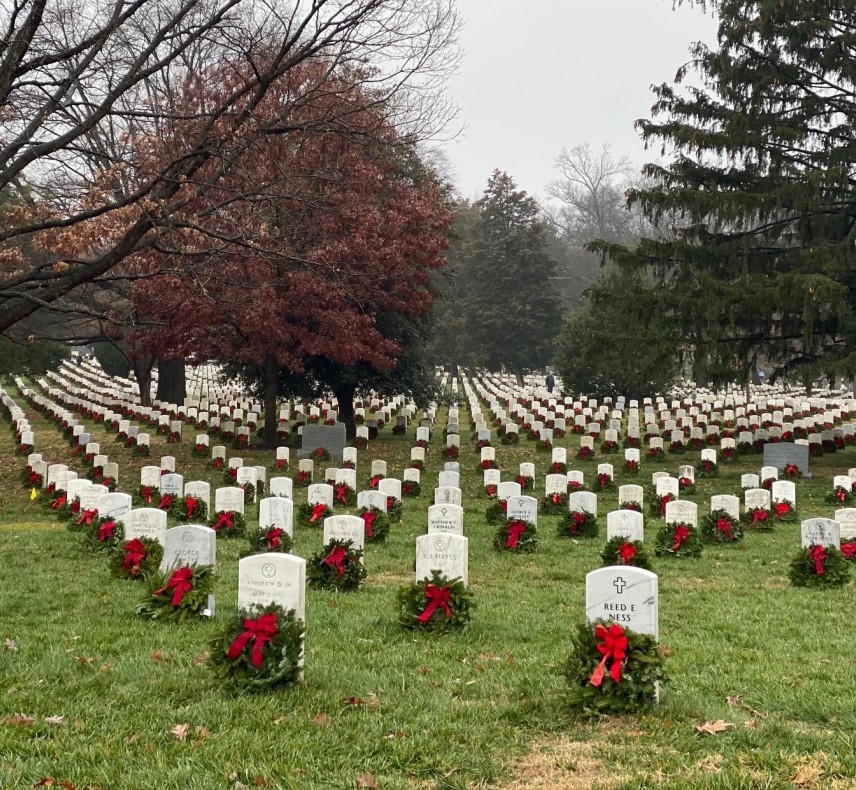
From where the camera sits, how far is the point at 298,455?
22609 millimetres

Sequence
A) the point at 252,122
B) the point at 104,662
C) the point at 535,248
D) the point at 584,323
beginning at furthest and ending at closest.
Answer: the point at 535,248
the point at 584,323
the point at 252,122
the point at 104,662

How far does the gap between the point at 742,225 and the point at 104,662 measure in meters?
20.0

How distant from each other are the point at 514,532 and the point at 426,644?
5.16 m

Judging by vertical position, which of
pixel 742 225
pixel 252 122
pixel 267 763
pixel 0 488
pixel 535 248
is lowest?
pixel 267 763

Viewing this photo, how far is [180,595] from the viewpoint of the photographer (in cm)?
803

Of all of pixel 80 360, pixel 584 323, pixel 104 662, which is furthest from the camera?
pixel 80 360

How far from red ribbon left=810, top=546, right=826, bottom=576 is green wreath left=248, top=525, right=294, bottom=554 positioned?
6.06 metres

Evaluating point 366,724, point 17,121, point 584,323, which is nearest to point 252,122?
point 17,121

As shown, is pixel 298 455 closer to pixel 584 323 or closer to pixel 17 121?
pixel 17 121

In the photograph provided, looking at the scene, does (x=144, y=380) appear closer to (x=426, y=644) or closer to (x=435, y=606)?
(x=435, y=606)

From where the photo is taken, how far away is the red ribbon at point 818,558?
9.84 m

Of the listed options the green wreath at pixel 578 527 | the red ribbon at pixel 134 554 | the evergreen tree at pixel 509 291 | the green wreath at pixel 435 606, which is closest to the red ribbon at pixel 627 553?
the green wreath at pixel 435 606

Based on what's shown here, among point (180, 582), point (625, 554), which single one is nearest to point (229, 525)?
point (180, 582)

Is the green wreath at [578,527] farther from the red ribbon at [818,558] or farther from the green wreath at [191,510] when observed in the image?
the green wreath at [191,510]
